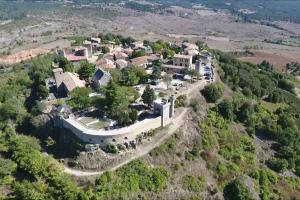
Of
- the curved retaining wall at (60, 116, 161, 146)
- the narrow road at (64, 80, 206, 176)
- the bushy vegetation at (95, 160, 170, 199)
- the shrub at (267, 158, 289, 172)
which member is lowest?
the shrub at (267, 158, 289, 172)

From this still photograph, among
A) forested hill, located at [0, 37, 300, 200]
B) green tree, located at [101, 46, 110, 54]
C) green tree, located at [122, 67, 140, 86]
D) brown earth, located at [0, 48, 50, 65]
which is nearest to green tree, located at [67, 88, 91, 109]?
forested hill, located at [0, 37, 300, 200]

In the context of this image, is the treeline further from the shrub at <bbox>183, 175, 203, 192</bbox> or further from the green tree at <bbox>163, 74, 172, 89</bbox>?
the shrub at <bbox>183, 175, 203, 192</bbox>

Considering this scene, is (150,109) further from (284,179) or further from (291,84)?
(291,84)

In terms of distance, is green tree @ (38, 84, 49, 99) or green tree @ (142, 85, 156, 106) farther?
green tree @ (38, 84, 49, 99)

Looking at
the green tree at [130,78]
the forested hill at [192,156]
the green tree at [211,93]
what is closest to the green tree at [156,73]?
the green tree at [130,78]

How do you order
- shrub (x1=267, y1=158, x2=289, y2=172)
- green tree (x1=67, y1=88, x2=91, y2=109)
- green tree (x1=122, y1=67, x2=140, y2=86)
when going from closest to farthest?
green tree (x1=67, y1=88, x2=91, y2=109) < shrub (x1=267, y1=158, x2=289, y2=172) < green tree (x1=122, y1=67, x2=140, y2=86)

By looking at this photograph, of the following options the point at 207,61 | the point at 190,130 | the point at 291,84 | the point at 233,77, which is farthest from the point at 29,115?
the point at 291,84

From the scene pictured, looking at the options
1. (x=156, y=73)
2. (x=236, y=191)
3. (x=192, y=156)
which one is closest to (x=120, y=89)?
(x=156, y=73)

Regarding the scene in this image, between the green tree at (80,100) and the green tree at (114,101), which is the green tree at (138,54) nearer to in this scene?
the green tree at (80,100)
